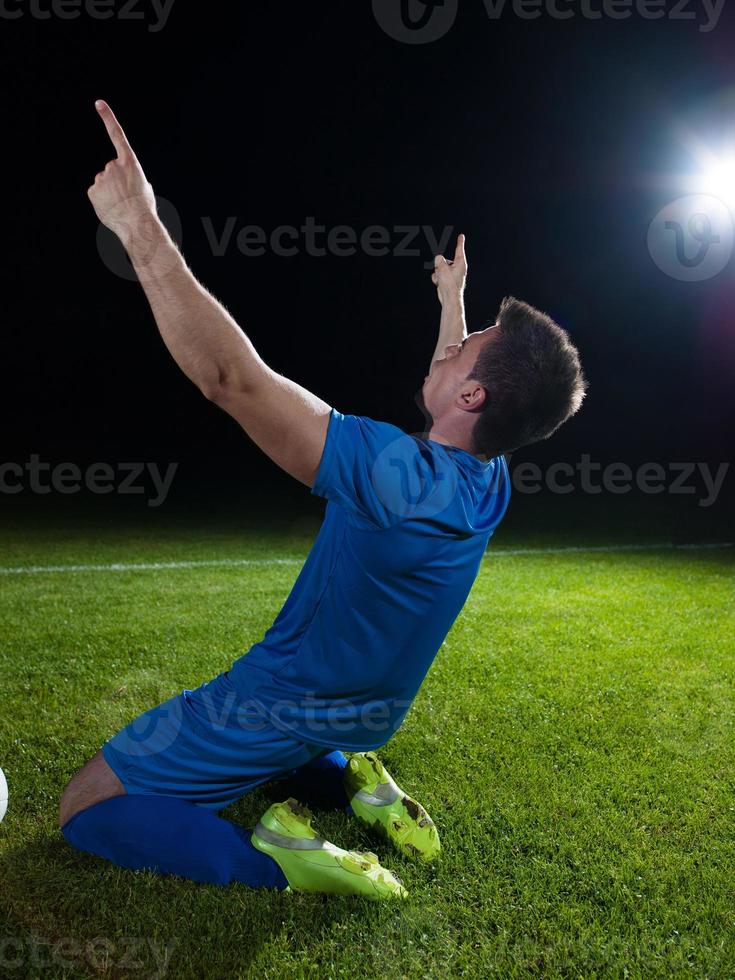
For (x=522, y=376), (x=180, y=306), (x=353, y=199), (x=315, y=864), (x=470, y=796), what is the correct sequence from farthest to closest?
(x=353, y=199), (x=470, y=796), (x=315, y=864), (x=522, y=376), (x=180, y=306)

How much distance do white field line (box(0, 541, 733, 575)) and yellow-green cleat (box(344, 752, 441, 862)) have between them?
10.9 feet

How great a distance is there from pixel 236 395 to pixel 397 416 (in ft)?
44.6

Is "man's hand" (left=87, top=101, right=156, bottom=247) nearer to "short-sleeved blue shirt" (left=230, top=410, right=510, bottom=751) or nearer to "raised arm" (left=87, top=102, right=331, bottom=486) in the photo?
"raised arm" (left=87, top=102, right=331, bottom=486)

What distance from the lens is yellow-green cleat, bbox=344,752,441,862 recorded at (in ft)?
6.09

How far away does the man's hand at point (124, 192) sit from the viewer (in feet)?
3.87

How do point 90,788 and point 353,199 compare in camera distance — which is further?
point 353,199

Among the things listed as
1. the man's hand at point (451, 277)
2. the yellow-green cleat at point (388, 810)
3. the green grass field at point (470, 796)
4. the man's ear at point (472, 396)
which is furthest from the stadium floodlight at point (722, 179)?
the yellow-green cleat at point (388, 810)

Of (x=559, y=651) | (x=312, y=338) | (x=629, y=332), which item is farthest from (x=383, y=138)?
(x=559, y=651)

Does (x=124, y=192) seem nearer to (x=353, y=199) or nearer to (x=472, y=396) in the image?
(x=472, y=396)

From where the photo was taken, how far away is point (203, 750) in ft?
5.49

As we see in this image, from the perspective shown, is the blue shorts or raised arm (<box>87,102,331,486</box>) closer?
raised arm (<box>87,102,331,486</box>)

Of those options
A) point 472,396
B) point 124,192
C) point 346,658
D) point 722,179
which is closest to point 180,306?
point 124,192

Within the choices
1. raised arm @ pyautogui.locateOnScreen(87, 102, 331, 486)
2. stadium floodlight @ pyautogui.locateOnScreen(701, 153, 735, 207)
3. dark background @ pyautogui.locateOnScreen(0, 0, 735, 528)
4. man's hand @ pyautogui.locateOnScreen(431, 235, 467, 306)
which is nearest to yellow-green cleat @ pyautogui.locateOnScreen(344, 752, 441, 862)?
raised arm @ pyautogui.locateOnScreen(87, 102, 331, 486)

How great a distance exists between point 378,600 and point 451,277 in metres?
1.11
